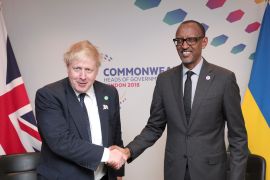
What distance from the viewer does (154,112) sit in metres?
2.38

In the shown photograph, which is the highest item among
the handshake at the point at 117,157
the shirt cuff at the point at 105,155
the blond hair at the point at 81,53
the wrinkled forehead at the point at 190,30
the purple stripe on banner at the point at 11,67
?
the wrinkled forehead at the point at 190,30

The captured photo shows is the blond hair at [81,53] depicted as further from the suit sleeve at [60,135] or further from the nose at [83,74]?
the suit sleeve at [60,135]

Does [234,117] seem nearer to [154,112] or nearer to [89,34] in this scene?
[154,112]

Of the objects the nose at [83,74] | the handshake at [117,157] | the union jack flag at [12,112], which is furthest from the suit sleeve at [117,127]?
the union jack flag at [12,112]

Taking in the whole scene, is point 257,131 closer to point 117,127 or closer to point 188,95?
point 188,95

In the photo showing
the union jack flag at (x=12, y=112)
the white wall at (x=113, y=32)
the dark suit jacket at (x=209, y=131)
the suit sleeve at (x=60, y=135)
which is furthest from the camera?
the white wall at (x=113, y=32)

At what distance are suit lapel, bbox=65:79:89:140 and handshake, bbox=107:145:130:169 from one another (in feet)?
0.63

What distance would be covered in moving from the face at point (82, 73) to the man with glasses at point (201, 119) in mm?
541

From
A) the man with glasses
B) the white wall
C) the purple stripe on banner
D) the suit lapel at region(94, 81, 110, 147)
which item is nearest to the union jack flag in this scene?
the purple stripe on banner

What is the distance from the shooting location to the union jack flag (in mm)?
3072

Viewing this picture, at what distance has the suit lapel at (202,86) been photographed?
208cm

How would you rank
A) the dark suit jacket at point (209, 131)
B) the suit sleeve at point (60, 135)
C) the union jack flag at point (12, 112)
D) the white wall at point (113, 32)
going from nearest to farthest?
1. the suit sleeve at point (60, 135)
2. the dark suit jacket at point (209, 131)
3. the union jack flag at point (12, 112)
4. the white wall at point (113, 32)

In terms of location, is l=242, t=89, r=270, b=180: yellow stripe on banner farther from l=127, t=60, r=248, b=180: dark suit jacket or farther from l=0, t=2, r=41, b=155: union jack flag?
l=0, t=2, r=41, b=155: union jack flag

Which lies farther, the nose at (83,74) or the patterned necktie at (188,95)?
the patterned necktie at (188,95)
